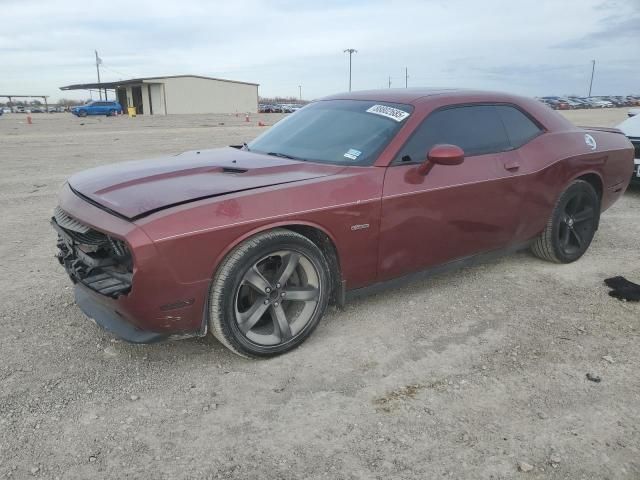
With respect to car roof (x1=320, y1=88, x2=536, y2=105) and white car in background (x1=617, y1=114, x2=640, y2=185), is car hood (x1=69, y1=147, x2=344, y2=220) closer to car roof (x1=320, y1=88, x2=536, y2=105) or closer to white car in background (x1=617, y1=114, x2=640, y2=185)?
car roof (x1=320, y1=88, x2=536, y2=105)

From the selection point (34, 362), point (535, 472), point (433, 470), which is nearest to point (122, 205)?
point (34, 362)

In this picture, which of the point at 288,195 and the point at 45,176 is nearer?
the point at 288,195

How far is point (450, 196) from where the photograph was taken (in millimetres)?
3633

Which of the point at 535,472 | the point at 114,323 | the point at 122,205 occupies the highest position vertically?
the point at 122,205

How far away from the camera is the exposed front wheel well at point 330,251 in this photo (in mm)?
3129

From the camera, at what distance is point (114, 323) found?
2881 millimetres

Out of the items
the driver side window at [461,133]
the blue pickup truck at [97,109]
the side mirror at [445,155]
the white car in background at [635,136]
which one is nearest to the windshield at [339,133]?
the driver side window at [461,133]

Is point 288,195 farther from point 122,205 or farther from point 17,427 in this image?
point 17,427

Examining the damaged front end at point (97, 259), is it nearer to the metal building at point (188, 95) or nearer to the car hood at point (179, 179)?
the car hood at point (179, 179)

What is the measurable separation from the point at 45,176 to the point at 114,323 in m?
7.77

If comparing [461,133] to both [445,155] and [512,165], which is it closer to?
[512,165]

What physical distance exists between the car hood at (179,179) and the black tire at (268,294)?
0.38m

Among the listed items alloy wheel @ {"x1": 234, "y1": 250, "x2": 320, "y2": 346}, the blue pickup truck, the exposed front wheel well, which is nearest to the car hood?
the exposed front wheel well

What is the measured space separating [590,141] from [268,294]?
11.3 feet
